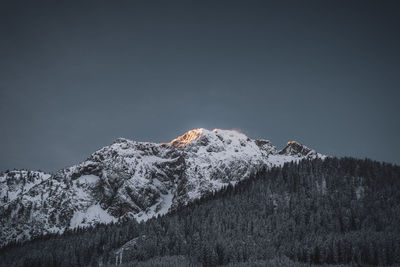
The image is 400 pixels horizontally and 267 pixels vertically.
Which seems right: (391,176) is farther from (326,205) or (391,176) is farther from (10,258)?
(10,258)

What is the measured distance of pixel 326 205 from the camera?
16512 cm

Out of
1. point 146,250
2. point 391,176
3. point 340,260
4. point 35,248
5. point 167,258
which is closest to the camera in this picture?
point 340,260

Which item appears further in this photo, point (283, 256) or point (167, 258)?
point (167, 258)

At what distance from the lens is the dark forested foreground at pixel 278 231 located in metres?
130

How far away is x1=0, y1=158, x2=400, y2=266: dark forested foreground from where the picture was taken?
130 metres

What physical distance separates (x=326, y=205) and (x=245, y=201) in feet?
139

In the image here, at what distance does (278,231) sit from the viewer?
156875mm

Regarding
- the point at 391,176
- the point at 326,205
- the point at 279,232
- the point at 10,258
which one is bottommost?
the point at 10,258

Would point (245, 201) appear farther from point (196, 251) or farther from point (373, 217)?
point (373, 217)

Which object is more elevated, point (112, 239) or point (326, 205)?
point (326, 205)

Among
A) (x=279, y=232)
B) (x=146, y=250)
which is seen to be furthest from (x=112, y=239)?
(x=279, y=232)

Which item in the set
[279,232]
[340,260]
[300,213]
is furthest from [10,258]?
[340,260]

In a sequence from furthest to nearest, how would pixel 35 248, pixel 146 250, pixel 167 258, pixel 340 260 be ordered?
pixel 35 248
pixel 146 250
pixel 167 258
pixel 340 260

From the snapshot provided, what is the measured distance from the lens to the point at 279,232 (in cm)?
15575
